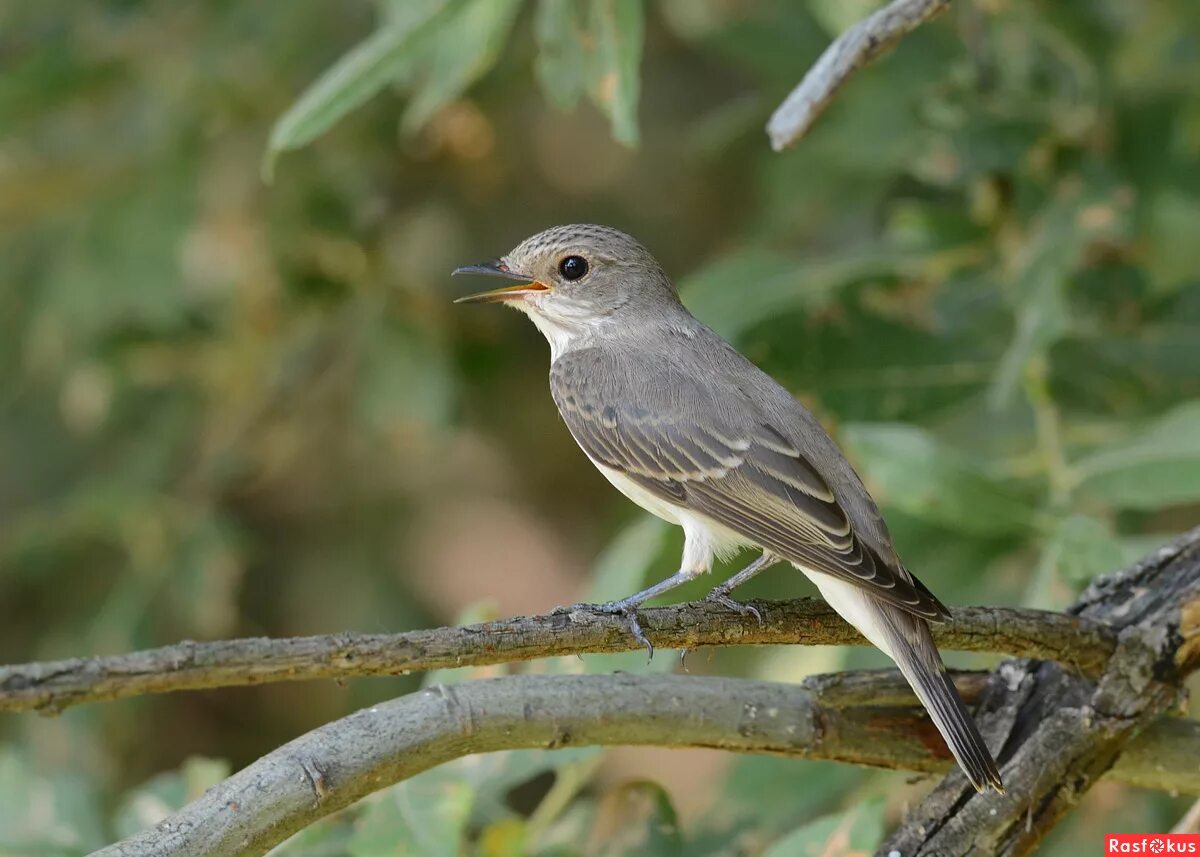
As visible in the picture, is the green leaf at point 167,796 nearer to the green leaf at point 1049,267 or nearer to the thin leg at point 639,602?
the thin leg at point 639,602

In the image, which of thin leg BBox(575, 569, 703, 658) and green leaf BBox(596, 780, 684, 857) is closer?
thin leg BBox(575, 569, 703, 658)

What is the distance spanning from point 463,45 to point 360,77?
1.09 feet

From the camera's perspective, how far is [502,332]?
7.22 metres

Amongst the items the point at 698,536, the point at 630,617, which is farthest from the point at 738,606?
the point at 698,536

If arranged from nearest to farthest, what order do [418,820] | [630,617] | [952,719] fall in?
1. [630,617]
2. [952,719]
3. [418,820]

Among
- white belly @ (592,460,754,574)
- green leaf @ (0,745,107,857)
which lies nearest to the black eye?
white belly @ (592,460,754,574)

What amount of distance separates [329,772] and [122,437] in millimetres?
4925

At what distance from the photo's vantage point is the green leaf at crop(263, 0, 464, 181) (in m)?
4.07

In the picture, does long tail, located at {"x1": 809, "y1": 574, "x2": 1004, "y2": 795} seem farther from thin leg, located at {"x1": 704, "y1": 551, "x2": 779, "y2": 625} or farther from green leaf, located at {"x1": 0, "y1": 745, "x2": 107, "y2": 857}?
green leaf, located at {"x1": 0, "y1": 745, "x2": 107, "y2": 857}

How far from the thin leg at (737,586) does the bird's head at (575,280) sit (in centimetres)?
109

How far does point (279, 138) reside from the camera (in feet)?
13.4

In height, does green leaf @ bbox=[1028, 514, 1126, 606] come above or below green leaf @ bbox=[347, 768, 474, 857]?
above

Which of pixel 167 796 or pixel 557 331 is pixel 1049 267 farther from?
pixel 167 796

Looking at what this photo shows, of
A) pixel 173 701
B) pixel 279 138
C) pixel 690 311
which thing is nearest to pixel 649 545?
pixel 690 311
